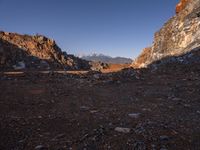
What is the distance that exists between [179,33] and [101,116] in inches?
787

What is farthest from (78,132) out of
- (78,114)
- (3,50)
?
(3,50)

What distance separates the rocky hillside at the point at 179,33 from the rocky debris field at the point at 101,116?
11.7 metres

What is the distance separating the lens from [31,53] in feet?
121

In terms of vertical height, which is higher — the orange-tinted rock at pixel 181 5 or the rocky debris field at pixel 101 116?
the orange-tinted rock at pixel 181 5

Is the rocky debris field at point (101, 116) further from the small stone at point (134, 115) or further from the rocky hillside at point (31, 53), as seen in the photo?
the rocky hillside at point (31, 53)

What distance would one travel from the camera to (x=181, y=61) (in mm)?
19281

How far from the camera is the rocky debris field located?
5.87 m

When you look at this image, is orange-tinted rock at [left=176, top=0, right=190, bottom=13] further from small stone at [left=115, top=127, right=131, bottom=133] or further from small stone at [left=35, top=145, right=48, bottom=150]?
small stone at [left=35, top=145, right=48, bottom=150]

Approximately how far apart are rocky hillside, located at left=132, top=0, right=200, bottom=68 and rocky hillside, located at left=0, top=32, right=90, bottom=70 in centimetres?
1437

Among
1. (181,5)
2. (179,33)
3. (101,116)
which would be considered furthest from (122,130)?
(181,5)

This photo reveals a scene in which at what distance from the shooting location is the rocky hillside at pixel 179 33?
2384cm

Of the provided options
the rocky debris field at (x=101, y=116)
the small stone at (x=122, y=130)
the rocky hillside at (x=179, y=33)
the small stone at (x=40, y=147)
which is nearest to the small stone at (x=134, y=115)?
the rocky debris field at (x=101, y=116)

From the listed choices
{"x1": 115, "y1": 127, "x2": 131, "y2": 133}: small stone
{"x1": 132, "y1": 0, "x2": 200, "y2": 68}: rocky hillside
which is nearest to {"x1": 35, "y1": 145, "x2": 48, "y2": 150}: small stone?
{"x1": 115, "y1": 127, "x2": 131, "y2": 133}: small stone

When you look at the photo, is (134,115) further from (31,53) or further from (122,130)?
(31,53)
